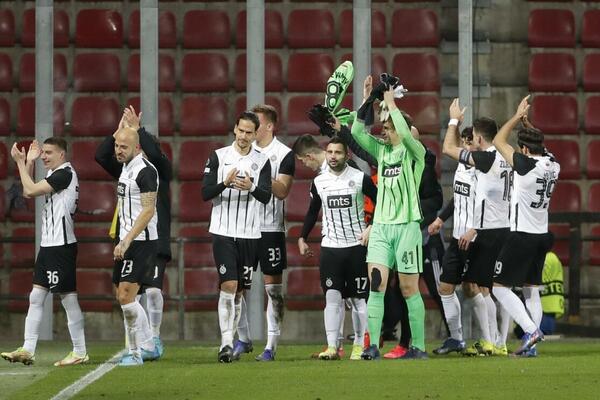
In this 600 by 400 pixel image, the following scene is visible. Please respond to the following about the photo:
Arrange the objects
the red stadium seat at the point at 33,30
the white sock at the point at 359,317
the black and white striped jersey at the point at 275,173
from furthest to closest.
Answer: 1. the red stadium seat at the point at 33,30
2. the black and white striped jersey at the point at 275,173
3. the white sock at the point at 359,317

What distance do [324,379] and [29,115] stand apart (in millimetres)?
8503

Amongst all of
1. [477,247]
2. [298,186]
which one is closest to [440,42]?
[298,186]

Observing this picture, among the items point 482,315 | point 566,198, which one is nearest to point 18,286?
point 566,198

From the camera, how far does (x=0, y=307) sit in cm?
1803

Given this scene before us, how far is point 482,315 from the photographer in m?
13.3

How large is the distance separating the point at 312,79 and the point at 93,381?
26.2 feet

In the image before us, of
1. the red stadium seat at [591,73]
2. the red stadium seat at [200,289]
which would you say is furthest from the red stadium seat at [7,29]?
the red stadium seat at [591,73]

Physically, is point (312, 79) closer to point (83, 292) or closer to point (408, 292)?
point (83, 292)

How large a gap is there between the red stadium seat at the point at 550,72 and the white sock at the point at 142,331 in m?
7.20

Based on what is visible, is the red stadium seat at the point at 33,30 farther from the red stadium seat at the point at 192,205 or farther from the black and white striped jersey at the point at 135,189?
the black and white striped jersey at the point at 135,189

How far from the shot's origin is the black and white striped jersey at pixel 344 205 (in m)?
12.6

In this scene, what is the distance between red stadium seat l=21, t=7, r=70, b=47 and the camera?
18.2 meters

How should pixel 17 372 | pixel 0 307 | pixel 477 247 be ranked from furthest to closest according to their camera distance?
pixel 0 307, pixel 477 247, pixel 17 372

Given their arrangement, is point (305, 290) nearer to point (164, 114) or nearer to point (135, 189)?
point (164, 114)
